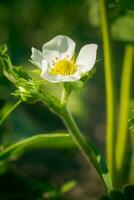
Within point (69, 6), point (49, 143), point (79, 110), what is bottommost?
point (79, 110)

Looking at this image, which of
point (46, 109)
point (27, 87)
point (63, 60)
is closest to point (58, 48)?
point (63, 60)

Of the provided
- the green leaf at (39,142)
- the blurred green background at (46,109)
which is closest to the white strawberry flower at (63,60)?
the green leaf at (39,142)

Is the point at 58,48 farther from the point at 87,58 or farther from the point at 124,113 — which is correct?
the point at 124,113

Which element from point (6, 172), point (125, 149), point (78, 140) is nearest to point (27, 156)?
point (6, 172)

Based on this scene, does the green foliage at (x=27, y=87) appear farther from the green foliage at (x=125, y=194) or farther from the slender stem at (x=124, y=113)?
the slender stem at (x=124, y=113)

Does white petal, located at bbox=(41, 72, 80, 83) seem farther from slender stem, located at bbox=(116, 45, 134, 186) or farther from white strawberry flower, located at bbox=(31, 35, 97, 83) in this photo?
slender stem, located at bbox=(116, 45, 134, 186)

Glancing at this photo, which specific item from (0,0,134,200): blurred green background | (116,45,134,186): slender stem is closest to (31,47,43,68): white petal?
(116,45,134,186): slender stem

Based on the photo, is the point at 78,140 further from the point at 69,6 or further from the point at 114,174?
the point at 69,6
